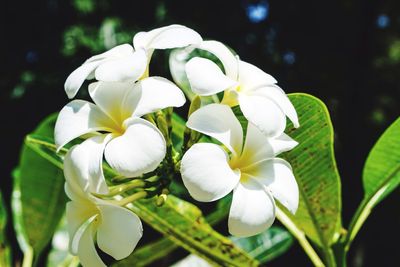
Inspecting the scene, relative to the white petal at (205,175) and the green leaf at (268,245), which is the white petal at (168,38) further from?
the green leaf at (268,245)

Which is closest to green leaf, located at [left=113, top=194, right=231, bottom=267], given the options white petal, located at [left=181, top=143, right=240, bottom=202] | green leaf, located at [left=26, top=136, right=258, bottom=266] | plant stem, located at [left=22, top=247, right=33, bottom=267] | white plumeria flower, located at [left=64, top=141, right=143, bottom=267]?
green leaf, located at [left=26, top=136, right=258, bottom=266]

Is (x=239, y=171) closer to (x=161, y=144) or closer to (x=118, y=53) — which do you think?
(x=161, y=144)

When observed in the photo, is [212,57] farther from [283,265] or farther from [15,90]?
[15,90]

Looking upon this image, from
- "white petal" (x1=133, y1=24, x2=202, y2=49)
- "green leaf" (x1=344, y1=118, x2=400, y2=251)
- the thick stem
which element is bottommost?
"green leaf" (x1=344, y1=118, x2=400, y2=251)

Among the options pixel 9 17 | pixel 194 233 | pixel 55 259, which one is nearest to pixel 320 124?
pixel 194 233

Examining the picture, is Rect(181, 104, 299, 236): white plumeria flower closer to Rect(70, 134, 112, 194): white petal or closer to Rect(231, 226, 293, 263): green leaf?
Rect(70, 134, 112, 194): white petal
